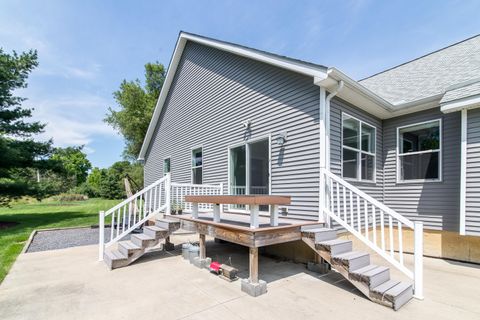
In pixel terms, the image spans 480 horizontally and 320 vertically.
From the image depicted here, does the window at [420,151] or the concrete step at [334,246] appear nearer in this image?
the concrete step at [334,246]

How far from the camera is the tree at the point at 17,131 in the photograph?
389 inches

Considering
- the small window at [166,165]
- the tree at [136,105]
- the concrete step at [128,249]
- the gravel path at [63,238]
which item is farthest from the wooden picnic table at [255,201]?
the tree at [136,105]

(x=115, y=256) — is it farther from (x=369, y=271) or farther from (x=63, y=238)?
(x=369, y=271)

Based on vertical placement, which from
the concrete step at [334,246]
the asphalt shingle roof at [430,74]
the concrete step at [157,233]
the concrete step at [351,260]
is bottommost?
the concrete step at [157,233]

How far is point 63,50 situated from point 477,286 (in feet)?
43.5

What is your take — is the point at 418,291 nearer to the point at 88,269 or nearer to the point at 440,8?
the point at 88,269

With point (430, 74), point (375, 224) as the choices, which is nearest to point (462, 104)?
point (430, 74)

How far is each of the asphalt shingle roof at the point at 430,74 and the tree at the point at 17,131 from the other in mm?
13385

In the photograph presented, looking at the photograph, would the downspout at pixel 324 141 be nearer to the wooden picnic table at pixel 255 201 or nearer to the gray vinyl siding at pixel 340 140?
the gray vinyl siding at pixel 340 140

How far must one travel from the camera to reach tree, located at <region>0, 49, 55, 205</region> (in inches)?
389

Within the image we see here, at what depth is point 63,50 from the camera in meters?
9.29

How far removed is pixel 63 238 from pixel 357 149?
333 inches

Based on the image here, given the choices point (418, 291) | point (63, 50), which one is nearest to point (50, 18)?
point (63, 50)

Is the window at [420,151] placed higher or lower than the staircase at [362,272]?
higher
